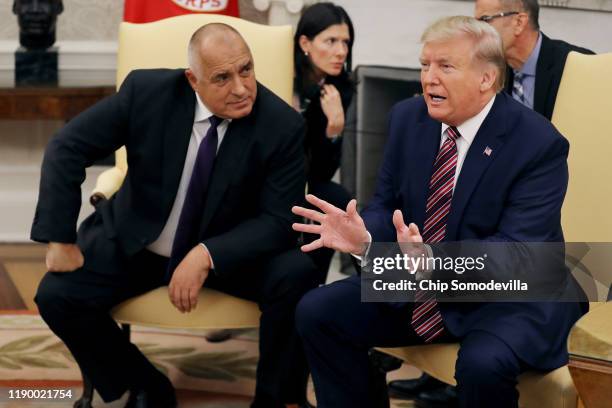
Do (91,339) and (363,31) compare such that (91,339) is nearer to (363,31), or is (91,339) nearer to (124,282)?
(124,282)

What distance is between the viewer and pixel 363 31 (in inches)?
193

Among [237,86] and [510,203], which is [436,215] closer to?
[510,203]

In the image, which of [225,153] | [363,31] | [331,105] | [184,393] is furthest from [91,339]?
[363,31]

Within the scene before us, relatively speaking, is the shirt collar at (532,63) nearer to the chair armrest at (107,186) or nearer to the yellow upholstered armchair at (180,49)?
the yellow upholstered armchair at (180,49)

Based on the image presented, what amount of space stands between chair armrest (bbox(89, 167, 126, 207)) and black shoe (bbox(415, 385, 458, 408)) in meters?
1.12

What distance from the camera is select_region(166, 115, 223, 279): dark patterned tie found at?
3.08m

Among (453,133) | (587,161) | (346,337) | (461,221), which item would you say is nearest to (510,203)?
(461,221)

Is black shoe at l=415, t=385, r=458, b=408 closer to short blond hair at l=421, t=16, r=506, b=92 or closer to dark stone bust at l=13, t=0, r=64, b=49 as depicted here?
short blond hair at l=421, t=16, r=506, b=92

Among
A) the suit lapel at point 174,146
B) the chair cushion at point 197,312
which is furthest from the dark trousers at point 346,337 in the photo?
the suit lapel at point 174,146

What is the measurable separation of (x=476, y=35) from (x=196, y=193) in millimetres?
927

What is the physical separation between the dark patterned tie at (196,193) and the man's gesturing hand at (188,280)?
0.09m

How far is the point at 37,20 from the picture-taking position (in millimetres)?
4836

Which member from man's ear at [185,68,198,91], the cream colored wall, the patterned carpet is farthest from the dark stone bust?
man's ear at [185,68,198,91]

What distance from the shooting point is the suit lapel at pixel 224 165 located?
3.07 metres
